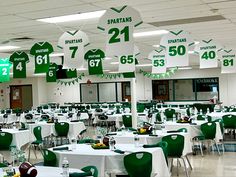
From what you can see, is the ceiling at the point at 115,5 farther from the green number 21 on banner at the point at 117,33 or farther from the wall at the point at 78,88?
the wall at the point at 78,88

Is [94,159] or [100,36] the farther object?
[100,36]

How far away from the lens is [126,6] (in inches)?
254

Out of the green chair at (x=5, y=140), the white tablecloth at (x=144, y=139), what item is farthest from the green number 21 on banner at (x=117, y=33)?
the green chair at (x=5, y=140)

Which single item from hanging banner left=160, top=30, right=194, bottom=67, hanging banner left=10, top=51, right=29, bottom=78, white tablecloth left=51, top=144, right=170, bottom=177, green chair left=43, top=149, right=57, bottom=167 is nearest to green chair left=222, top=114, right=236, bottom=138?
hanging banner left=160, top=30, right=194, bottom=67

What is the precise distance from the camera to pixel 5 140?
9.42 m

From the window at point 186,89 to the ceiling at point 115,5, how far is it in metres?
15.0

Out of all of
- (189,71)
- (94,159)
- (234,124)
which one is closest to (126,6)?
(94,159)

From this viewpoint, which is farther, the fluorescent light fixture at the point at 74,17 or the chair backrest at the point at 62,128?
the chair backrest at the point at 62,128

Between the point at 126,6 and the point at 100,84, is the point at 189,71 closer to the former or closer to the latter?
the point at 100,84

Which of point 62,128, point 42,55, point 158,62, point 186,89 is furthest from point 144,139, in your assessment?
point 186,89

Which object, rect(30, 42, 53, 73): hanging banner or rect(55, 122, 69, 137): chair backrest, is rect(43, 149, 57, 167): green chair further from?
rect(55, 122, 69, 137): chair backrest

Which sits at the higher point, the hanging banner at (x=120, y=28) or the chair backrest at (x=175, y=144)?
the hanging banner at (x=120, y=28)

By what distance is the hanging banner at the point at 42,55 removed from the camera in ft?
33.3

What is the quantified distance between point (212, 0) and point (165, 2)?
30.3 inches
